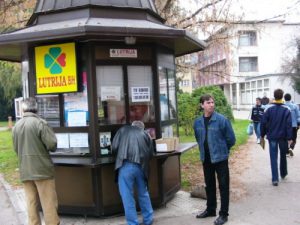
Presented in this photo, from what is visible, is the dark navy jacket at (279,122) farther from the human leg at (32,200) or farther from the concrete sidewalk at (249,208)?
the human leg at (32,200)

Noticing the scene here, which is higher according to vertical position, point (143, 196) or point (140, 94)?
point (140, 94)

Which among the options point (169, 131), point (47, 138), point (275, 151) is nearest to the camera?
point (47, 138)

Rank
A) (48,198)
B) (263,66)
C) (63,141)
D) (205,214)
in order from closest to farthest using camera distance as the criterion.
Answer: (48,198)
(205,214)
(63,141)
(263,66)

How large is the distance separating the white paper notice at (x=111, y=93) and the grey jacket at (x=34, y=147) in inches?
48.1

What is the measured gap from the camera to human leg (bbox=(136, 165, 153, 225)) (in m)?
5.92

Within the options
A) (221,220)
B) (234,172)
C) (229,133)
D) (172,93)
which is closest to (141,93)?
(172,93)

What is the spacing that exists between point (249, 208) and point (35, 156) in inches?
139

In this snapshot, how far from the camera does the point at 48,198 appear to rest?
5754 mm

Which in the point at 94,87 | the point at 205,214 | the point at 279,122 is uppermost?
the point at 94,87

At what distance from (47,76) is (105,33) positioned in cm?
146

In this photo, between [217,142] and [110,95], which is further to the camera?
[110,95]

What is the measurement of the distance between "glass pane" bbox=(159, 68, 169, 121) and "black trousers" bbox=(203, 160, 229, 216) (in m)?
1.32

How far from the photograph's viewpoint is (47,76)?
676 cm

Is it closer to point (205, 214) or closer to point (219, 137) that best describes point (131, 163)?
point (219, 137)
